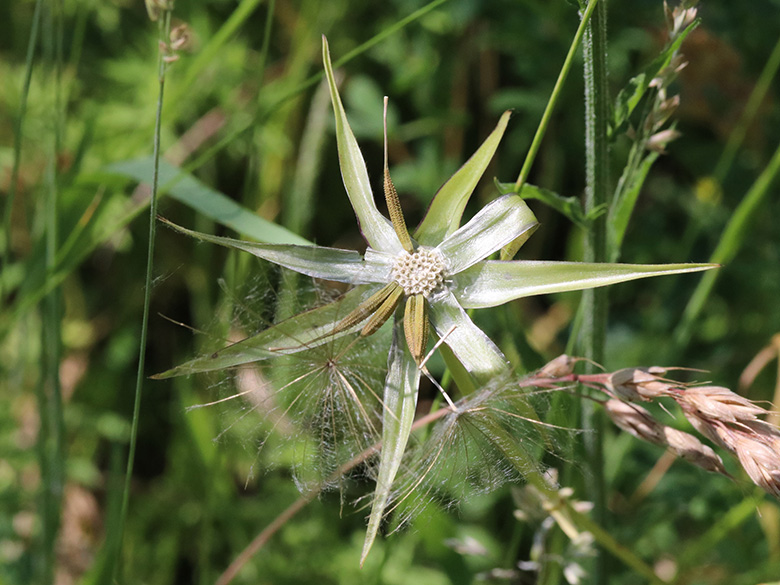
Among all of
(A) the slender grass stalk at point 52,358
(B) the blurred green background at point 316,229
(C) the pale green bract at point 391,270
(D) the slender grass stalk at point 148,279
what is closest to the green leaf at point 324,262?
(C) the pale green bract at point 391,270

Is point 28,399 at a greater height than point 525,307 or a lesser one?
lesser

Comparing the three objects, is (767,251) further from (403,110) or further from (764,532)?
(403,110)

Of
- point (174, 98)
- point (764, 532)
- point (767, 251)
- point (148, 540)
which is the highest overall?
point (174, 98)

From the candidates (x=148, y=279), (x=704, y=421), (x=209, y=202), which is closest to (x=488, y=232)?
(x=704, y=421)

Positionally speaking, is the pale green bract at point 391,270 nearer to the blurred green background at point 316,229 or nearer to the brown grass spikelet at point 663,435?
the brown grass spikelet at point 663,435

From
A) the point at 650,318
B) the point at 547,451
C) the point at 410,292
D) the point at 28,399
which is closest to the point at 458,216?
the point at 410,292
